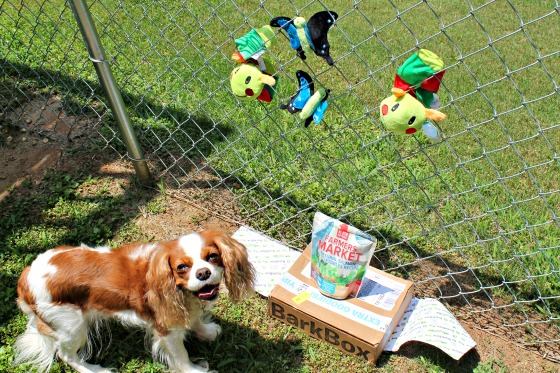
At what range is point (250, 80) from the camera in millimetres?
2227

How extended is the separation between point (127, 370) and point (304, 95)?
1556mm

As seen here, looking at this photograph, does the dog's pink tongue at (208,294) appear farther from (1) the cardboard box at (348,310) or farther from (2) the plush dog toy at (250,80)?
(2) the plush dog toy at (250,80)

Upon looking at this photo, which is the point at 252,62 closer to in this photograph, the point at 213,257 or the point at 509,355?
the point at 213,257

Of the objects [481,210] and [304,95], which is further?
[481,210]

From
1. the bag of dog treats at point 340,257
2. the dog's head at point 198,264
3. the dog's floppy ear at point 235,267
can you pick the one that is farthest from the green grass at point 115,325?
the dog's head at point 198,264

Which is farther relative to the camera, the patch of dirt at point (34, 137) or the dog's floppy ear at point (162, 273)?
the patch of dirt at point (34, 137)

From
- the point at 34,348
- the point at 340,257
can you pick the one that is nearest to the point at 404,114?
the point at 340,257

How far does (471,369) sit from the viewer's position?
8.23 feet

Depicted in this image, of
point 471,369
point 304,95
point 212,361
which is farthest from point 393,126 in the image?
point 212,361

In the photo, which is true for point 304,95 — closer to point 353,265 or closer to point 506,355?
point 353,265

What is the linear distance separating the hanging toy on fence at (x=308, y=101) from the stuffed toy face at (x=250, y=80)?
4.7 inches

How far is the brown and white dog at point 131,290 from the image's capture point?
214 centimetres

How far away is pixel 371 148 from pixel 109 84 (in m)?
1.81

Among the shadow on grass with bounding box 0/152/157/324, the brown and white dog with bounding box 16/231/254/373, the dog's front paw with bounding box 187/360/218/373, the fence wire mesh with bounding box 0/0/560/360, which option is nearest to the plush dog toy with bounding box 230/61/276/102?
the fence wire mesh with bounding box 0/0/560/360
